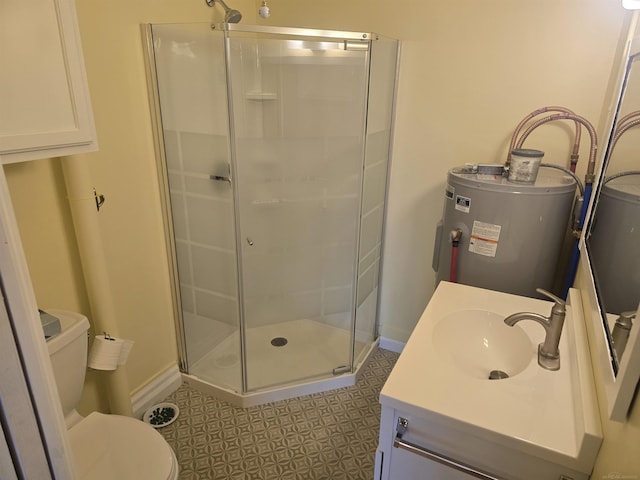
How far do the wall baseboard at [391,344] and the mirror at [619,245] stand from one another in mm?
1409

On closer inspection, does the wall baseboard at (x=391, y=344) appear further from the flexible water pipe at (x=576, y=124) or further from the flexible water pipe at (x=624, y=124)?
the flexible water pipe at (x=624, y=124)

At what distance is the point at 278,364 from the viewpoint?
240cm

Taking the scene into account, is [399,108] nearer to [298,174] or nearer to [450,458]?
[298,174]

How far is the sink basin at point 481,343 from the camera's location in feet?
4.45

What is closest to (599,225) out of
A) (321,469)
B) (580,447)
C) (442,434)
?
(580,447)

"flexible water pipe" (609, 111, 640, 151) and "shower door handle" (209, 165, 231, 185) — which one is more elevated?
"flexible water pipe" (609, 111, 640, 151)

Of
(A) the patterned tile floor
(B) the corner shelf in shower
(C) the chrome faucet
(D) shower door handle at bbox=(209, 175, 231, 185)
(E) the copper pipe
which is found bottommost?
(A) the patterned tile floor

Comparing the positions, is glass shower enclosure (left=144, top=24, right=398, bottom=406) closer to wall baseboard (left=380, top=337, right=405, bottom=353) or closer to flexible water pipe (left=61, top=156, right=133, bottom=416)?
wall baseboard (left=380, top=337, right=405, bottom=353)

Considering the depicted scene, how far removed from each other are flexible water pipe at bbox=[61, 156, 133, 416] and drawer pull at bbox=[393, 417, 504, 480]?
4.10 feet

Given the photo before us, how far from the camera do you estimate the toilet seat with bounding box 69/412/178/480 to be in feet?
4.29

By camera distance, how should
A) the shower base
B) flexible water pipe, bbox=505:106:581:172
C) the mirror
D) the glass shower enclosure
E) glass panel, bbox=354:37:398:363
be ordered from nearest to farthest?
the mirror → flexible water pipe, bbox=505:106:581:172 → the glass shower enclosure → glass panel, bbox=354:37:398:363 → the shower base

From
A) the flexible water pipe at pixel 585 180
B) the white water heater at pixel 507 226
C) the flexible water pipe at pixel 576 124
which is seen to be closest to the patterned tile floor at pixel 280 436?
the white water heater at pixel 507 226

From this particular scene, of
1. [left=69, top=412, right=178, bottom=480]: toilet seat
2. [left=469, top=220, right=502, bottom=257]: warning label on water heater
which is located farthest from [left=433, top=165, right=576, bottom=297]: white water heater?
[left=69, top=412, right=178, bottom=480]: toilet seat

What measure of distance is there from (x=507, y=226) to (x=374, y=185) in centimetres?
77
